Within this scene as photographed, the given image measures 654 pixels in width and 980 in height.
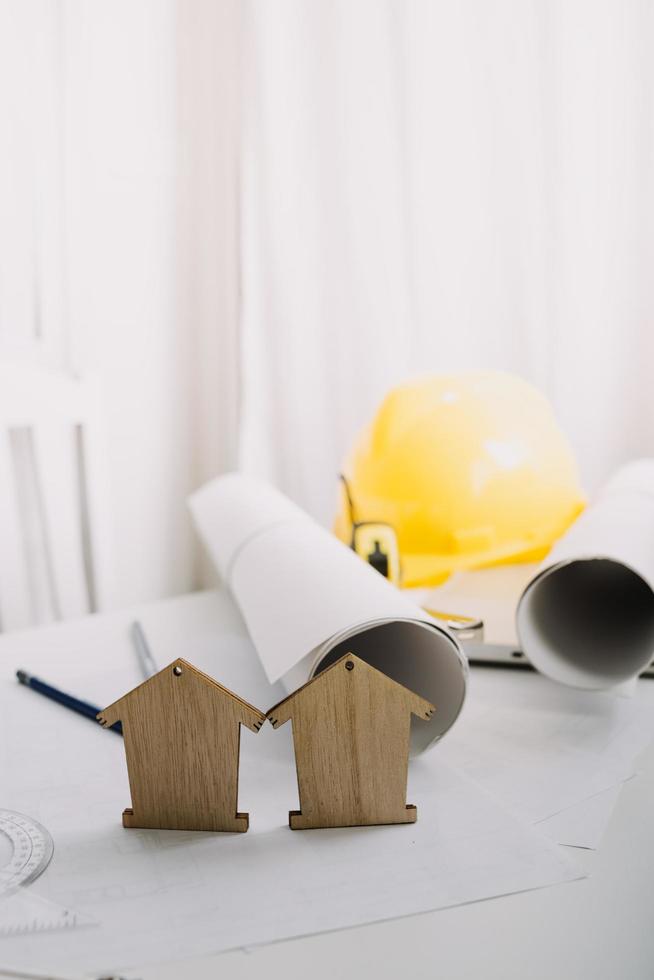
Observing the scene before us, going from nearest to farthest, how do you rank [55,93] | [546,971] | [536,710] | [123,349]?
[546,971] < [536,710] < [55,93] < [123,349]

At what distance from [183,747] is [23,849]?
101mm

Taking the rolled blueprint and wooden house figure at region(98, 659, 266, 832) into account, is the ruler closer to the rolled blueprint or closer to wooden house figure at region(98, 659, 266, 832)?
wooden house figure at region(98, 659, 266, 832)

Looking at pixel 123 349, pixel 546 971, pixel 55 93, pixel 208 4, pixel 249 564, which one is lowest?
pixel 546 971

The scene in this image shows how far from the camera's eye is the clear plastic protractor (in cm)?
52

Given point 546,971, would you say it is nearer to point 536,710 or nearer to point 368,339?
point 536,710

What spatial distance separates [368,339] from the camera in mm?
1472

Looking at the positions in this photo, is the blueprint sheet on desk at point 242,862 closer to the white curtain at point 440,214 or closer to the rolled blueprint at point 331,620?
the rolled blueprint at point 331,620

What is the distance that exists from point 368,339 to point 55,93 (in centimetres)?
55

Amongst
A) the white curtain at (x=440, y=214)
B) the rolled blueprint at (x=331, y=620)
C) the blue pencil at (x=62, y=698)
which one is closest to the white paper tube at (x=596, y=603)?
the rolled blueprint at (x=331, y=620)

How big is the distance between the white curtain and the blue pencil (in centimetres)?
78

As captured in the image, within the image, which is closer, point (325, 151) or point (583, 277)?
point (583, 277)

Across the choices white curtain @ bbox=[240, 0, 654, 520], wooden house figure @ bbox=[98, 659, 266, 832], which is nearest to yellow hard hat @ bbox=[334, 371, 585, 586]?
white curtain @ bbox=[240, 0, 654, 520]

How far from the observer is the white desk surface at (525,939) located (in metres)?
0.47

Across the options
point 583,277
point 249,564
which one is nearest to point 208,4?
point 583,277
